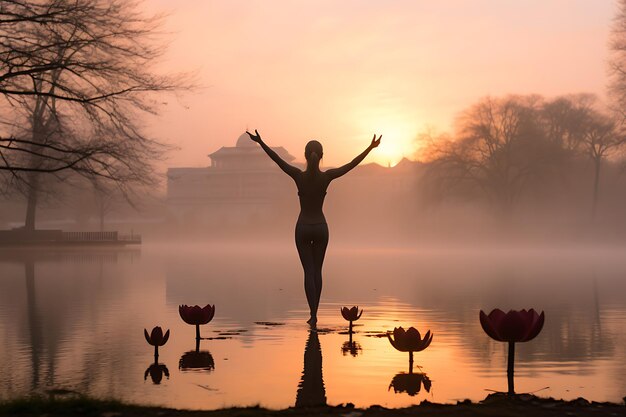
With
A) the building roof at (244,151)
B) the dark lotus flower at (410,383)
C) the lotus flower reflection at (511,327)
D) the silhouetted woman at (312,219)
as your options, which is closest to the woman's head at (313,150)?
the silhouetted woman at (312,219)

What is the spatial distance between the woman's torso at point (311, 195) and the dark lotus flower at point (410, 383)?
12.8 feet

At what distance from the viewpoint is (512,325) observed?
6.61 meters

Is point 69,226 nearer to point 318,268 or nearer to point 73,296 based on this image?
point 73,296

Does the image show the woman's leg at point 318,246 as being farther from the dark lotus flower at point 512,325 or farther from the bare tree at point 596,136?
the bare tree at point 596,136

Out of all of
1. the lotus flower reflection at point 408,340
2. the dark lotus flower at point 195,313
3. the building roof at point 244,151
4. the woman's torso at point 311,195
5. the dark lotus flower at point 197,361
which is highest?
the building roof at point 244,151

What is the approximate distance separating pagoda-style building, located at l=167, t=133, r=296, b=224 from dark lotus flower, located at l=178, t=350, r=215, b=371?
9158cm

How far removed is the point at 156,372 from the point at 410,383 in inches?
85.3

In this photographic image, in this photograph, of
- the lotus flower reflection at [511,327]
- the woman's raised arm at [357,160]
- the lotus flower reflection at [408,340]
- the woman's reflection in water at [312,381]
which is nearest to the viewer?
the woman's reflection in water at [312,381]

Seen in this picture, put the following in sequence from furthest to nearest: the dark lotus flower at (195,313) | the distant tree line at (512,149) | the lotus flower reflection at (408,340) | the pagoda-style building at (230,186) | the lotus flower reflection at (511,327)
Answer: the pagoda-style building at (230,186) < the distant tree line at (512,149) < the dark lotus flower at (195,313) < the lotus flower reflection at (408,340) < the lotus flower reflection at (511,327)

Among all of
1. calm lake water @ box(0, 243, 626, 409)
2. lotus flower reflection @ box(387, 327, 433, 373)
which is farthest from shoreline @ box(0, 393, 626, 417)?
lotus flower reflection @ box(387, 327, 433, 373)

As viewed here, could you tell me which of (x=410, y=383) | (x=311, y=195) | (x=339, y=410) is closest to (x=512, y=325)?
(x=410, y=383)

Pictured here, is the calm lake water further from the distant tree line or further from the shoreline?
the distant tree line

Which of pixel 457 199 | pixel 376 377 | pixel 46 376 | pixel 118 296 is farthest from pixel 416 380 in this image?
pixel 457 199

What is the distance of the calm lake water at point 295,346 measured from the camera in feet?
21.0
